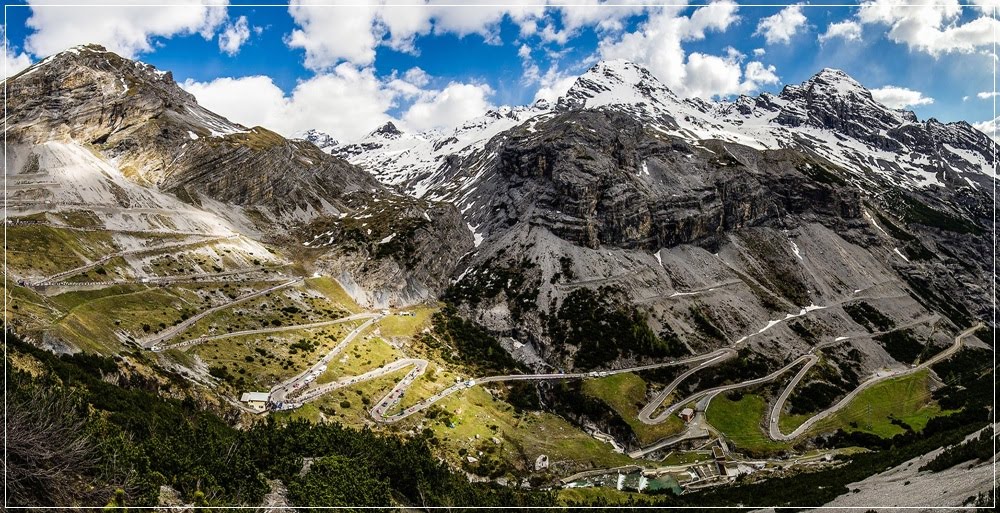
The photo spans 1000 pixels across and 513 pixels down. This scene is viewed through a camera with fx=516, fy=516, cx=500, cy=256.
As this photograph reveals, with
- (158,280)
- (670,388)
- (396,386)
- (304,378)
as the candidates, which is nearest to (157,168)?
→ (158,280)

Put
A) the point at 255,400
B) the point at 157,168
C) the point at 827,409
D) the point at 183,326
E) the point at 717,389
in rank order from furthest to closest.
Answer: the point at 157,168, the point at 717,389, the point at 827,409, the point at 183,326, the point at 255,400

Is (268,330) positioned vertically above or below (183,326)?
above

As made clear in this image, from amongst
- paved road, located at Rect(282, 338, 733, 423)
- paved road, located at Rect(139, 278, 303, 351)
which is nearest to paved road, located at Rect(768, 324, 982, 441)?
paved road, located at Rect(282, 338, 733, 423)

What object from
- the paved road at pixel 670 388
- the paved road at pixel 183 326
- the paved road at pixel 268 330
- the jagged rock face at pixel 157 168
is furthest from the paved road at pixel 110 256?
the paved road at pixel 670 388

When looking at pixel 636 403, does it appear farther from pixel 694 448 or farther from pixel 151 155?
pixel 151 155

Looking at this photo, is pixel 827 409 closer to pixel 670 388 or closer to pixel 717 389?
pixel 717 389

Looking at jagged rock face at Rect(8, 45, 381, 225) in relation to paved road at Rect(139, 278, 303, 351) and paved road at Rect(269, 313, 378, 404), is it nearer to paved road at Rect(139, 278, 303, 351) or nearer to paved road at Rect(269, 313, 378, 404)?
paved road at Rect(139, 278, 303, 351)

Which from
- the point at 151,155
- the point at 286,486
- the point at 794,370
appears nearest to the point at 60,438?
the point at 286,486

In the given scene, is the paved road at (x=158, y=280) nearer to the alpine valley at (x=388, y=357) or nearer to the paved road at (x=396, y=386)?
the alpine valley at (x=388, y=357)
